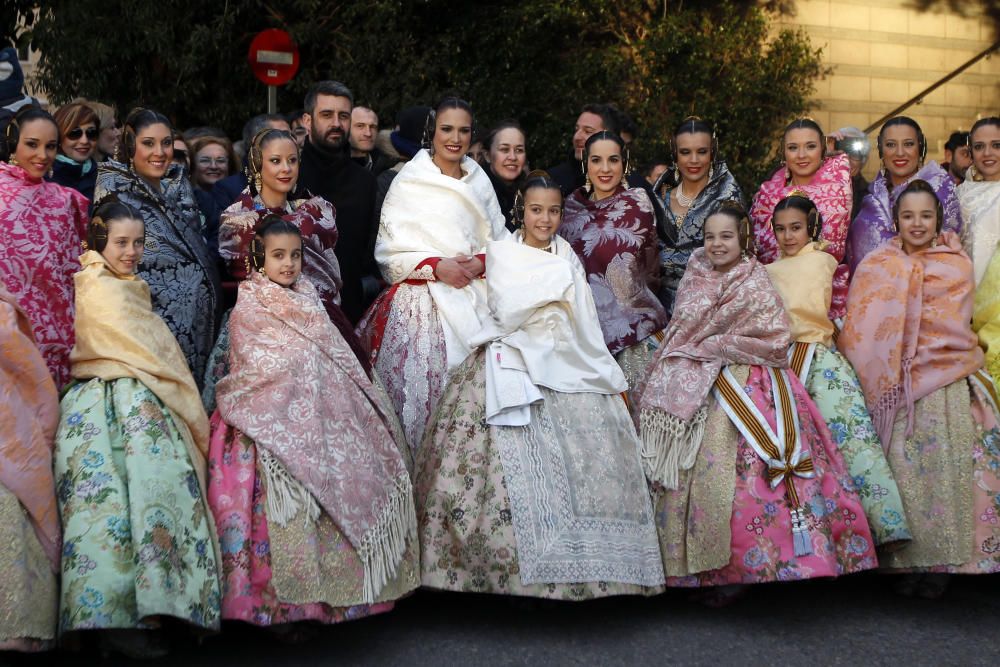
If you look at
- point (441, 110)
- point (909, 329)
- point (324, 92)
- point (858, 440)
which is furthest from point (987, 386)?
point (324, 92)

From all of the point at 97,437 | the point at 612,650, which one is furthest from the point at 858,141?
the point at 97,437

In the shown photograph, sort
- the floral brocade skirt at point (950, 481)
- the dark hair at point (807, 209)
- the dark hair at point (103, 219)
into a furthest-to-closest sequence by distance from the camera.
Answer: the dark hair at point (807, 209)
the floral brocade skirt at point (950, 481)
the dark hair at point (103, 219)

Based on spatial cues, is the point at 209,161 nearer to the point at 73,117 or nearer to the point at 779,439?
the point at 73,117

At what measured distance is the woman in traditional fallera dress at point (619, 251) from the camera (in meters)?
5.34

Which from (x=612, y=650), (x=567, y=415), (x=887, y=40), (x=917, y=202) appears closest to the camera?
(x=612, y=650)

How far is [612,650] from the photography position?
4359 mm

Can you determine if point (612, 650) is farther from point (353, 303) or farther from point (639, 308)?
point (353, 303)

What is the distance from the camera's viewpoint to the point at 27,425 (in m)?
4.02

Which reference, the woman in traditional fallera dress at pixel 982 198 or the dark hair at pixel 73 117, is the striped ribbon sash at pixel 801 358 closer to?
the woman in traditional fallera dress at pixel 982 198

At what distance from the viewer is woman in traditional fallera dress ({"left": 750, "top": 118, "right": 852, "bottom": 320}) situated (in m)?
5.59

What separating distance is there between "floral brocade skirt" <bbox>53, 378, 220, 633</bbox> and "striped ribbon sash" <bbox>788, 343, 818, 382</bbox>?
254 centimetres

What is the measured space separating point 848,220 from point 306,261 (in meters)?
2.55

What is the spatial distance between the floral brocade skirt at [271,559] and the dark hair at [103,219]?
87 cm

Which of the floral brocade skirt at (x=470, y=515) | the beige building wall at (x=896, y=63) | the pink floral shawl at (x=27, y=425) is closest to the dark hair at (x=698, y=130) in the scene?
the floral brocade skirt at (x=470, y=515)
